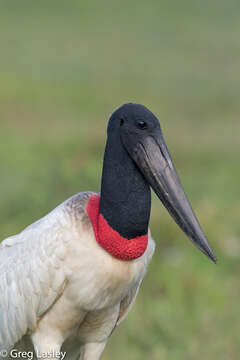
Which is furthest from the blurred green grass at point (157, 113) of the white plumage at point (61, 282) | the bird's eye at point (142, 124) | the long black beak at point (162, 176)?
the bird's eye at point (142, 124)

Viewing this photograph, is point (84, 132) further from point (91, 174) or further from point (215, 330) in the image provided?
point (215, 330)

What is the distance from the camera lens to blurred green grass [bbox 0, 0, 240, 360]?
7.06 m

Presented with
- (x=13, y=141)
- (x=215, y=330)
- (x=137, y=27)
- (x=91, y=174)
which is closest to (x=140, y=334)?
(x=215, y=330)

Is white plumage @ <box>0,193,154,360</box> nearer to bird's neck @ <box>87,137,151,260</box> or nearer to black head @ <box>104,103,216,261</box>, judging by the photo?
bird's neck @ <box>87,137,151,260</box>

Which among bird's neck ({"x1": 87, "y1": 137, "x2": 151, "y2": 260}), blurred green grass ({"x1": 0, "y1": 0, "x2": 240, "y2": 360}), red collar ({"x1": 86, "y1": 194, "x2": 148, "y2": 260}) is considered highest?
bird's neck ({"x1": 87, "y1": 137, "x2": 151, "y2": 260})

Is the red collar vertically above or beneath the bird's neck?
beneath

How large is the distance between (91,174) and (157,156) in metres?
5.83

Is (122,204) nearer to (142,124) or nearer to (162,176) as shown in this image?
(162,176)

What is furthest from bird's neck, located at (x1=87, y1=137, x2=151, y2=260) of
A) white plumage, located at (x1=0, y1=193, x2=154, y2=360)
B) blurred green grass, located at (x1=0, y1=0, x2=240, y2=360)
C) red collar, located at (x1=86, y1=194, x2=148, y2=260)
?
blurred green grass, located at (x1=0, y1=0, x2=240, y2=360)

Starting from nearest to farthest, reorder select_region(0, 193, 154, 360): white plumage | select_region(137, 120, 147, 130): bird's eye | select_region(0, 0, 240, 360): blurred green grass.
A: 1. select_region(137, 120, 147, 130): bird's eye
2. select_region(0, 193, 154, 360): white plumage
3. select_region(0, 0, 240, 360): blurred green grass

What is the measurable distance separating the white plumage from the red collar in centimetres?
4

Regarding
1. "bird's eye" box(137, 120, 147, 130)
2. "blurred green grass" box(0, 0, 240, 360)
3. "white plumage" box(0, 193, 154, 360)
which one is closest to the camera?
"bird's eye" box(137, 120, 147, 130)

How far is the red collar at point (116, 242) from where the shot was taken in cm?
449

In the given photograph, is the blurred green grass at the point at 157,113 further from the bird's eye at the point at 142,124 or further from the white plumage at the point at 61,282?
the bird's eye at the point at 142,124
